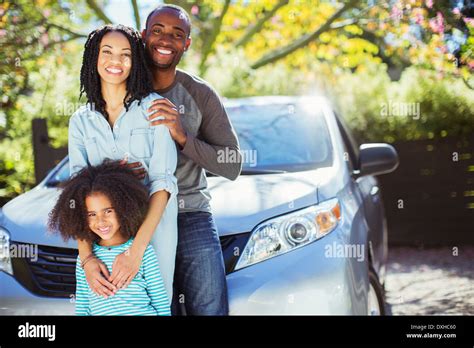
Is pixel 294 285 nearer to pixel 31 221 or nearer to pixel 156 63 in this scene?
pixel 156 63

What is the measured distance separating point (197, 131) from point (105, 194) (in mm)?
497

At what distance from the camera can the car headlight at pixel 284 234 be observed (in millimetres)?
2752

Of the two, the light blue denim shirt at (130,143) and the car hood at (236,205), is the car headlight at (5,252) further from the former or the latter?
the light blue denim shirt at (130,143)

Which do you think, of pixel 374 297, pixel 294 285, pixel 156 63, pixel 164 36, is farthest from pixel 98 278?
pixel 374 297

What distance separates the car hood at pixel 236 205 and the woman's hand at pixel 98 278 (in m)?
0.28

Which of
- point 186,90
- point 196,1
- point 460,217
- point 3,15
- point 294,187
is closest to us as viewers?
point 186,90

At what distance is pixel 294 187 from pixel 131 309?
Result: 35.7 inches

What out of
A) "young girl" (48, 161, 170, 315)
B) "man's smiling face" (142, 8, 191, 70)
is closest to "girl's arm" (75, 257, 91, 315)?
"young girl" (48, 161, 170, 315)

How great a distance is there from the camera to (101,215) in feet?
8.24

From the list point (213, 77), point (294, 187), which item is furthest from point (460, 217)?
point (294, 187)

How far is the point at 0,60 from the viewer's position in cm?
462

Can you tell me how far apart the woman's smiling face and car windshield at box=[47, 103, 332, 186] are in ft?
3.31

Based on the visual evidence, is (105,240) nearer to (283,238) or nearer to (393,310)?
(283,238)

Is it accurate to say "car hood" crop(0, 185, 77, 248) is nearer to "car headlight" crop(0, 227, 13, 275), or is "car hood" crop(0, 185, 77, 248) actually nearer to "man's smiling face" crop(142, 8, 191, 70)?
"car headlight" crop(0, 227, 13, 275)
